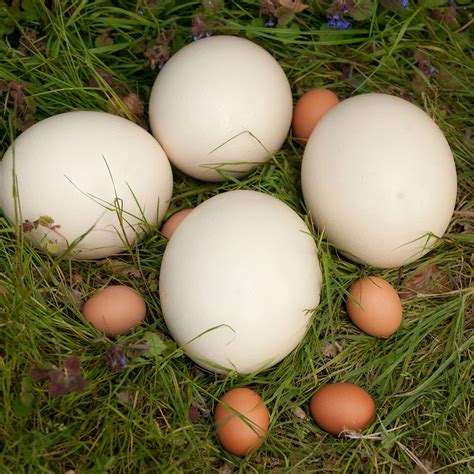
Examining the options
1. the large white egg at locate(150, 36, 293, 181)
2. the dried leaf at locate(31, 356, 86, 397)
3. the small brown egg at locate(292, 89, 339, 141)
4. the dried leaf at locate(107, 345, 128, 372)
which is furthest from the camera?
the small brown egg at locate(292, 89, 339, 141)

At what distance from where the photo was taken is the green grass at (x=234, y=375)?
174 centimetres

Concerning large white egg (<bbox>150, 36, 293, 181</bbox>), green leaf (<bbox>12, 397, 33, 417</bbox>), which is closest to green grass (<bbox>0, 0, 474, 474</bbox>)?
green leaf (<bbox>12, 397, 33, 417</bbox>)

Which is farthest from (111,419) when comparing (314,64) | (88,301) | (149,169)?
(314,64)

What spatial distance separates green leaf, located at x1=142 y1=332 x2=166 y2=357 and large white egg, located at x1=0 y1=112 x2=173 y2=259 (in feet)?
1.01

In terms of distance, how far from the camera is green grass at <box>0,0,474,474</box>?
1.74m

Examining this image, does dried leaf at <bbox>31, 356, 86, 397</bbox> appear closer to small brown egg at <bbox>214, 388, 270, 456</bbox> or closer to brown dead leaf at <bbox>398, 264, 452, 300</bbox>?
small brown egg at <bbox>214, 388, 270, 456</bbox>

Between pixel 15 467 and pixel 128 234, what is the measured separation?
70 centimetres

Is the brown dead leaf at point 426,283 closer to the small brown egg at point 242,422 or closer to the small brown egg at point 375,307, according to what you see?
the small brown egg at point 375,307

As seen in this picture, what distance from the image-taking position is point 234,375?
6.07 ft

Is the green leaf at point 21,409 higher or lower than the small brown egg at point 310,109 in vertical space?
lower

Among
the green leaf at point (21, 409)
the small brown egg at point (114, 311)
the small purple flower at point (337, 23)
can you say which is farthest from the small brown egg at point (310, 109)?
the green leaf at point (21, 409)

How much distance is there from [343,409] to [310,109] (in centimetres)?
96

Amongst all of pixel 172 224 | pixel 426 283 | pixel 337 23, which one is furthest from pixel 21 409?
pixel 337 23

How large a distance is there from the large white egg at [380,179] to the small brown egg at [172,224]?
0.40m
